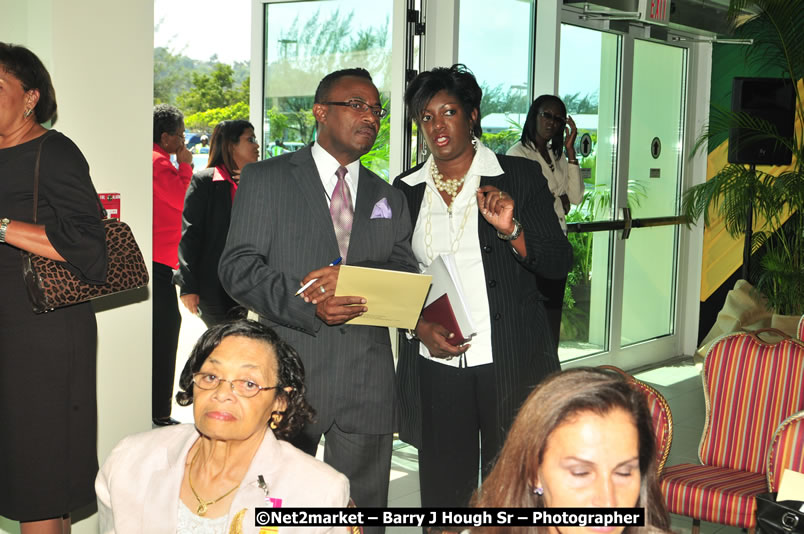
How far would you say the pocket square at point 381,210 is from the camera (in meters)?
2.86

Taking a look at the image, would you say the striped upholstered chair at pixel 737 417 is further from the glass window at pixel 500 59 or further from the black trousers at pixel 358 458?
the glass window at pixel 500 59

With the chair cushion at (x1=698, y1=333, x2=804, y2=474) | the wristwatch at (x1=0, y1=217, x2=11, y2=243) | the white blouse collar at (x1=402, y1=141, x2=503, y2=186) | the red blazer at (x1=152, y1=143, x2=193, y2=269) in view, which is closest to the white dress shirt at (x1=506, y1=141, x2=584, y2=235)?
the red blazer at (x1=152, y1=143, x2=193, y2=269)

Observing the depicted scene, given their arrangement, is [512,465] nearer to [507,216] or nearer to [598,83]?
[507,216]

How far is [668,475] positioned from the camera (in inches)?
139

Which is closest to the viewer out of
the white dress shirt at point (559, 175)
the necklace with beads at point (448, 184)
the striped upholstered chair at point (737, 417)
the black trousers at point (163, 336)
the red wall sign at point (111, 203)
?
the necklace with beads at point (448, 184)

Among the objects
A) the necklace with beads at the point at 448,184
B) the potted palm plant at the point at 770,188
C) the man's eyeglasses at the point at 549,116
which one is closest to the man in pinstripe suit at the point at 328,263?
the necklace with beads at the point at 448,184

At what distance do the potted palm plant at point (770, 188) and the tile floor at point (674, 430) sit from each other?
38.5 inches

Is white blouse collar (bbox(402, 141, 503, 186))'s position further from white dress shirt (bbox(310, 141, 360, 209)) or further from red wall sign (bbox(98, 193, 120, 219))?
red wall sign (bbox(98, 193, 120, 219))

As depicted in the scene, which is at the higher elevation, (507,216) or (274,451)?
(507,216)

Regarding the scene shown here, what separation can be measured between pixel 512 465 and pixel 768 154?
20.6 feet

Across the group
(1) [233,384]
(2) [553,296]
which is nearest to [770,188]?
(2) [553,296]

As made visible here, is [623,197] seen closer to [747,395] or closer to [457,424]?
[747,395]

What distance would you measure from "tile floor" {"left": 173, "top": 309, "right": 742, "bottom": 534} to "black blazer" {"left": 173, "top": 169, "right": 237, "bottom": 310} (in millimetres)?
1174

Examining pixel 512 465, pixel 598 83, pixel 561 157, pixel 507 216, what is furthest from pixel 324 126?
pixel 598 83
